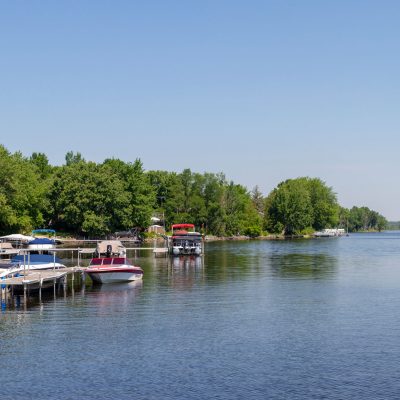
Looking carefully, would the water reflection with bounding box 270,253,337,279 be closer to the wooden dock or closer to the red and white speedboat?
the red and white speedboat

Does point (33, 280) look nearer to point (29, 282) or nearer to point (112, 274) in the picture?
point (29, 282)

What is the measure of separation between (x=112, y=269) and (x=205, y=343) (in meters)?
29.3

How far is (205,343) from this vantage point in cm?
3647

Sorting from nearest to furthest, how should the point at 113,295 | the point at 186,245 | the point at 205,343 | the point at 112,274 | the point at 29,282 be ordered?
the point at 205,343
the point at 29,282
the point at 113,295
the point at 112,274
the point at 186,245

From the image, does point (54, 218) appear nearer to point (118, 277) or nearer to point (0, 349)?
point (118, 277)

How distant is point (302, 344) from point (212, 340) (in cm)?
534

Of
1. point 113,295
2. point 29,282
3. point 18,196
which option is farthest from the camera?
point 18,196

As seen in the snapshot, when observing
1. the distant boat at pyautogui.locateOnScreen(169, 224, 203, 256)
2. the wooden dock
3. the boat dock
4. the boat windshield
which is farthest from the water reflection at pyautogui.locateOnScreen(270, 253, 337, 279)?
the boat dock

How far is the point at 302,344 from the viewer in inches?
1430

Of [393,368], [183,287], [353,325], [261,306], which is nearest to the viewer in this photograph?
[393,368]

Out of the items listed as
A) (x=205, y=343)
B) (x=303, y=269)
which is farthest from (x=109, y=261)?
(x=205, y=343)

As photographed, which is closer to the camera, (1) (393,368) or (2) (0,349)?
(1) (393,368)

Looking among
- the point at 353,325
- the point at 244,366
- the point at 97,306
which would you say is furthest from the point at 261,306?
the point at 244,366

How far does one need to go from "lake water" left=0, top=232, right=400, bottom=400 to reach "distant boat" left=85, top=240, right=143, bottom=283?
2.09 m
